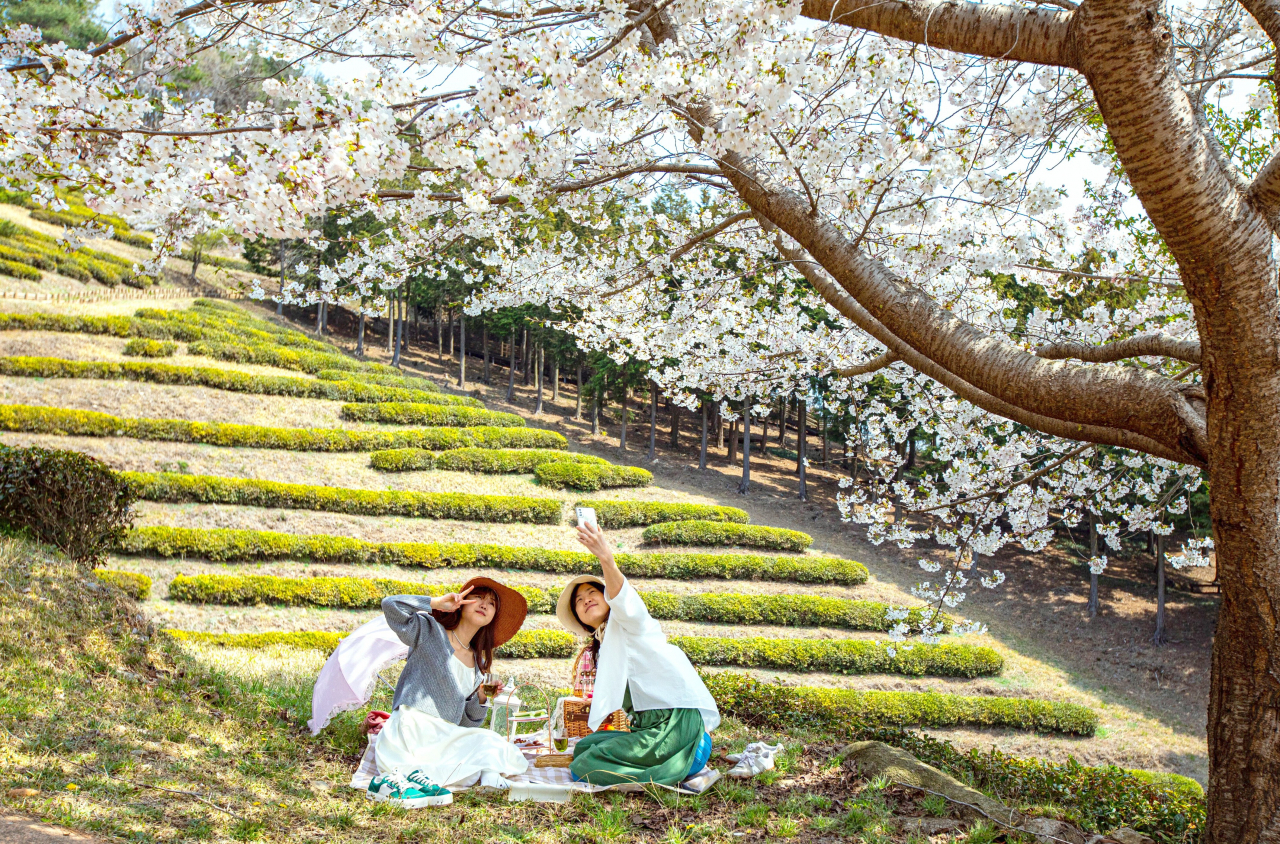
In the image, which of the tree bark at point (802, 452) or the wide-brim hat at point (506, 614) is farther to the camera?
the tree bark at point (802, 452)

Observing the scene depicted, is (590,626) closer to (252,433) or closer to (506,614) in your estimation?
(506,614)

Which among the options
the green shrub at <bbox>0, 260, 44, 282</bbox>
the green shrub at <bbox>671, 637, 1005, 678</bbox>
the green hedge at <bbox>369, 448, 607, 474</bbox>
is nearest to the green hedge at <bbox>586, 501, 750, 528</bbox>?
the green hedge at <bbox>369, 448, 607, 474</bbox>

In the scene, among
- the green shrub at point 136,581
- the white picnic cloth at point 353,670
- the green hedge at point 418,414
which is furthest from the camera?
the green hedge at point 418,414

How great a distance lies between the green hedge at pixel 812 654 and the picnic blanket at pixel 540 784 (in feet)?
23.2

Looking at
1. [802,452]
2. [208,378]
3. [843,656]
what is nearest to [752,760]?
[843,656]

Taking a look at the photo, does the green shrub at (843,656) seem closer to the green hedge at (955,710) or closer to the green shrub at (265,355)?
the green hedge at (955,710)

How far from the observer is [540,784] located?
3.73 metres

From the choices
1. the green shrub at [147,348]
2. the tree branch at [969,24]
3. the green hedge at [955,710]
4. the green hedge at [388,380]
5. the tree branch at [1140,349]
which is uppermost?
the tree branch at [969,24]

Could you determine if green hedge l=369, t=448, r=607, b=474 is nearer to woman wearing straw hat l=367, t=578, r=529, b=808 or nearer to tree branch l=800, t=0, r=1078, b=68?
woman wearing straw hat l=367, t=578, r=529, b=808

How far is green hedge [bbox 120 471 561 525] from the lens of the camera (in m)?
12.8

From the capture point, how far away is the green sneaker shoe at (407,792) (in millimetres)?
3480

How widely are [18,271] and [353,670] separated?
77.4 ft

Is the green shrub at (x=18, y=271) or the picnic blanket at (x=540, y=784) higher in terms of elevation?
the green shrub at (x=18, y=271)

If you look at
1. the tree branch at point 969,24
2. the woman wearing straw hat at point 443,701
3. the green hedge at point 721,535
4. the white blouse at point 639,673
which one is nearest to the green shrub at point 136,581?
the woman wearing straw hat at point 443,701
